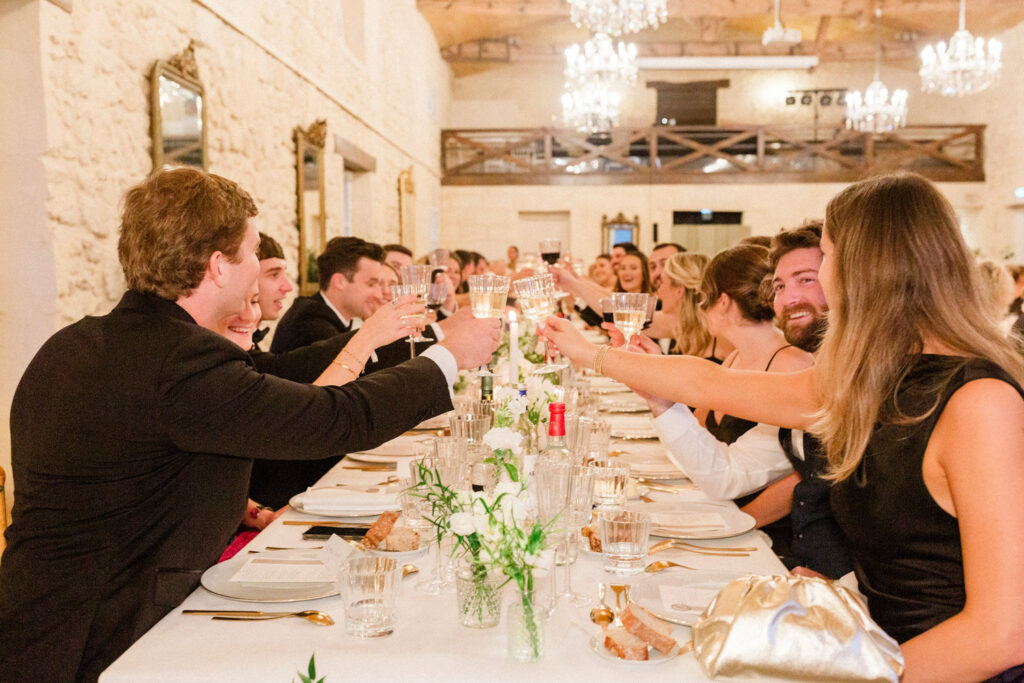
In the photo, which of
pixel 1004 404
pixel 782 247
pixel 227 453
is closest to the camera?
pixel 1004 404

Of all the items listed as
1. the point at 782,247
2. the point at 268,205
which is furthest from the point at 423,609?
the point at 268,205

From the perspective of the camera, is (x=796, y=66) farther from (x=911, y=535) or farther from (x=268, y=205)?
(x=911, y=535)

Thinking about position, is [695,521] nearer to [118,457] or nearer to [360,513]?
[360,513]

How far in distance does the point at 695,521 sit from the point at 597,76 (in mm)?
8480

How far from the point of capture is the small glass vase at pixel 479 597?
132cm

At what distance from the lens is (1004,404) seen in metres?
1.31

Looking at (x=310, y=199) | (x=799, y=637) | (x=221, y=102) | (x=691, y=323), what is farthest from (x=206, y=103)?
(x=799, y=637)

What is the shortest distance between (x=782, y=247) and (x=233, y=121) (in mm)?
4094

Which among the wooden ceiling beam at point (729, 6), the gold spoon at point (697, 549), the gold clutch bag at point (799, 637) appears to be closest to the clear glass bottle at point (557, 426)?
the gold spoon at point (697, 549)

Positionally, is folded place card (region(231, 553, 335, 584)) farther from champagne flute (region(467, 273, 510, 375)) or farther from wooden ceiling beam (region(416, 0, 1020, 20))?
wooden ceiling beam (region(416, 0, 1020, 20))

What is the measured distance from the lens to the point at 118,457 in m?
1.56

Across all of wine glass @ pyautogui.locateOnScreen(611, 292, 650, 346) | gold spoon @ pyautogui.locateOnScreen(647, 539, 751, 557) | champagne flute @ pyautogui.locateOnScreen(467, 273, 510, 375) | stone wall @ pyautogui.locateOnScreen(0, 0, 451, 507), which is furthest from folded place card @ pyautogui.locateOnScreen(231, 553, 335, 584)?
stone wall @ pyautogui.locateOnScreen(0, 0, 451, 507)

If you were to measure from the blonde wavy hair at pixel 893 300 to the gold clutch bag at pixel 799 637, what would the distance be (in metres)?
0.45

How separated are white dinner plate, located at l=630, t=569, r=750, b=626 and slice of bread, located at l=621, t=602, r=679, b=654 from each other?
0.24ft
